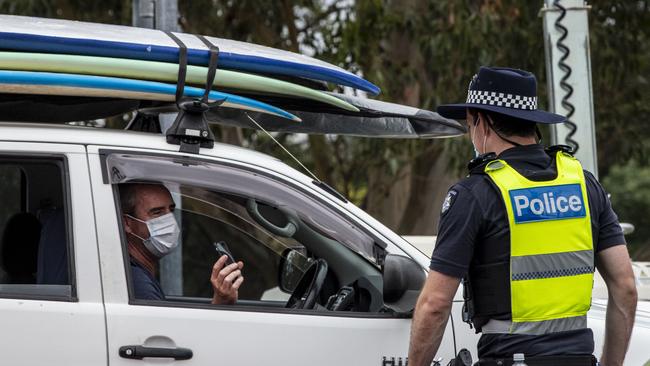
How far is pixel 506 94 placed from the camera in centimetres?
364

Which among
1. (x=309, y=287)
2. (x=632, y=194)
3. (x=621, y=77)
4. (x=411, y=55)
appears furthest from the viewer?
Result: (x=632, y=194)

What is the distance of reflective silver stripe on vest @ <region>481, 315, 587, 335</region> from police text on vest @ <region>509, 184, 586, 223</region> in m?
0.32

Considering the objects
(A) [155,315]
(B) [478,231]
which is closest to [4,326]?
(A) [155,315]

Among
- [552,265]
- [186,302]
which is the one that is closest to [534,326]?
[552,265]

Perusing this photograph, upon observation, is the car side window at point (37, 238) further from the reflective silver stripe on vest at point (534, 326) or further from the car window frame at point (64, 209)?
the reflective silver stripe on vest at point (534, 326)

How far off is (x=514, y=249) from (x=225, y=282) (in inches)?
41.5

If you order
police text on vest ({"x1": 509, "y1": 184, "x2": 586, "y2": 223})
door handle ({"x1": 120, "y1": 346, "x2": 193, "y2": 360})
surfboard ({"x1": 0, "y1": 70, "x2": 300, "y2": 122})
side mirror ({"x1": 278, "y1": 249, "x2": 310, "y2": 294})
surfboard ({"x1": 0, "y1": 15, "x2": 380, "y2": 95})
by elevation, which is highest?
surfboard ({"x1": 0, "y1": 15, "x2": 380, "y2": 95})

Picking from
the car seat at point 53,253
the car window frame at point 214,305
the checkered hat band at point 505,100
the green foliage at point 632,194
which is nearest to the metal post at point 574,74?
the car window frame at point 214,305

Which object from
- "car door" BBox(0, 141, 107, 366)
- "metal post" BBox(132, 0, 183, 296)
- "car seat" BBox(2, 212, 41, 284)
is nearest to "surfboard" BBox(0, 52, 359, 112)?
"car door" BBox(0, 141, 107, 366)

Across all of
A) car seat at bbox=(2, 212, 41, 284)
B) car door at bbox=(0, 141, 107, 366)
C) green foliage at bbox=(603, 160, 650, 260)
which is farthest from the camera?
green foliage at bbox=(603, 160, 650, 260)

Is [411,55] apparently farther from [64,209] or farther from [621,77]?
[64,209]

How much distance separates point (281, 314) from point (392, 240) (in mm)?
503

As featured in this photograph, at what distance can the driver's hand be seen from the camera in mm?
3941

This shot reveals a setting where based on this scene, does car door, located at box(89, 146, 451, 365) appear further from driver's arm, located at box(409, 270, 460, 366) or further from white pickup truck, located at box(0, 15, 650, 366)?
driver's arm, located at box(409, 270, 460, 366)
